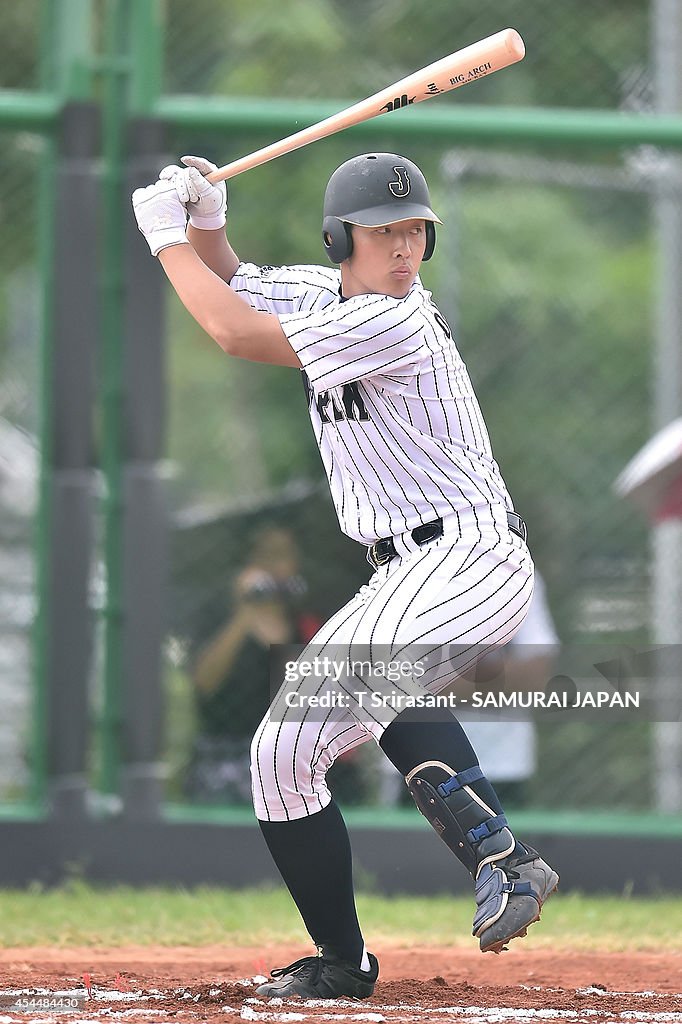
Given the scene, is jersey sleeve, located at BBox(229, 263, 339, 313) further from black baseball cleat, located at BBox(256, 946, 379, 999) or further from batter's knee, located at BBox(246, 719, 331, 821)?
black baseball cleat, located at BBox(256, 946, 379, 999)

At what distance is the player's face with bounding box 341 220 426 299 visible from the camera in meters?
3.15

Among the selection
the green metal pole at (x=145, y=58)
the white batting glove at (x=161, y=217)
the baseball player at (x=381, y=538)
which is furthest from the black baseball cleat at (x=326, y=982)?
the green metal pole at (x=145, y=58)

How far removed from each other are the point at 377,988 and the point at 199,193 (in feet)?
5.76

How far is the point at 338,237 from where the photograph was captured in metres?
3.16

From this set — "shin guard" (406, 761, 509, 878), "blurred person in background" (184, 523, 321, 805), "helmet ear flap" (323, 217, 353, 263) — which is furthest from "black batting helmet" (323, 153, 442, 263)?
"blurred person in background" (184, 523, 321, 805)

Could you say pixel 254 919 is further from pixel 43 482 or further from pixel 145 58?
pixel 145 58

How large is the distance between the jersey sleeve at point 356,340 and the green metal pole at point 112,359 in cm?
218

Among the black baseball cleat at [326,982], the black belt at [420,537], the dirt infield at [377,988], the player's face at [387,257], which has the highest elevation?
the player's face at [387,257]

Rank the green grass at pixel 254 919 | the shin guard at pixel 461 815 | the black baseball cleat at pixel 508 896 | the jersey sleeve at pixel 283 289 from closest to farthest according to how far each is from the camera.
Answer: the black baseball cleat at pixel 508 896 < the shin guard at pixel 461 815 < the jersey sleeve at pixel 283 289 < the green grass at pixel 254 919

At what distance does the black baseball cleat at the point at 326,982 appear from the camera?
3199 mm

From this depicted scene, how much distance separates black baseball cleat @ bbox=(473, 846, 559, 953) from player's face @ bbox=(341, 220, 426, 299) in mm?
1161

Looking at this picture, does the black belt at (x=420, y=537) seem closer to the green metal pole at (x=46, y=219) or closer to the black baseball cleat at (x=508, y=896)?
the black baseball cleat at (x=508, y=896)
